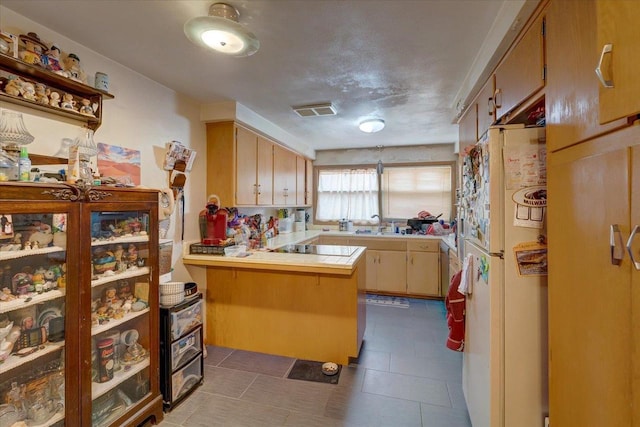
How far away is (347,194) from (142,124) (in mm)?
3409

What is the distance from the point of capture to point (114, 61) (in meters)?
1.93

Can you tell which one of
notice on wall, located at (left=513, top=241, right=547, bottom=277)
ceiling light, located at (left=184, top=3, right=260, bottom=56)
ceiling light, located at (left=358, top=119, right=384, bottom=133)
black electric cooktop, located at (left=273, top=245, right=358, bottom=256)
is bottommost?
black electric cooktop, located at (left=273, top=245, right=358, bottom=256)

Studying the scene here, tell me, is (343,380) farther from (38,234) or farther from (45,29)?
(45,29)

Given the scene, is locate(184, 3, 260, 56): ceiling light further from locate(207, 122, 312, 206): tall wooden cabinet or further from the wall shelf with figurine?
locate(207, 122, 312, 206): tall wooden cabinet

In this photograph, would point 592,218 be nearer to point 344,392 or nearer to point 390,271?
point 344,392

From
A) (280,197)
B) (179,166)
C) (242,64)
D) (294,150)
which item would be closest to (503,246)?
(242,64)

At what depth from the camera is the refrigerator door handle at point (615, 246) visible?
65cm

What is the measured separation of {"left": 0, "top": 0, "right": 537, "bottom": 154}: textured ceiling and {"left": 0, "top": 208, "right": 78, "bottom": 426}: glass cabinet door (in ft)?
3.33

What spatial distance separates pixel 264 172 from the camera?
3307 mm

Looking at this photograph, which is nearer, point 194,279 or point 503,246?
point 503,246

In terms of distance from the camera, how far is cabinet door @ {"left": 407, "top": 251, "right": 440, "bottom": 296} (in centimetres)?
397

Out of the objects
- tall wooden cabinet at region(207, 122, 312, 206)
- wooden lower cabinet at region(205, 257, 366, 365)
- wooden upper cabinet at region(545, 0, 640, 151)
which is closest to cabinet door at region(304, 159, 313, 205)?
tall wooden cabinet at region(207, 122, 312, 206)

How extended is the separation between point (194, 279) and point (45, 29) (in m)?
2.03

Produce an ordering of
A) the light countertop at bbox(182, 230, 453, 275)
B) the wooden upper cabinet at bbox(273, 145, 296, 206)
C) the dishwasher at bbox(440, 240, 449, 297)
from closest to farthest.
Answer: the light countertop at bbox(182, 230, 453, 275), the wooden upper cabinet at bbox(273, 145, 296, 206), the dishwasher at bbox(440, 240, 449, 297)
